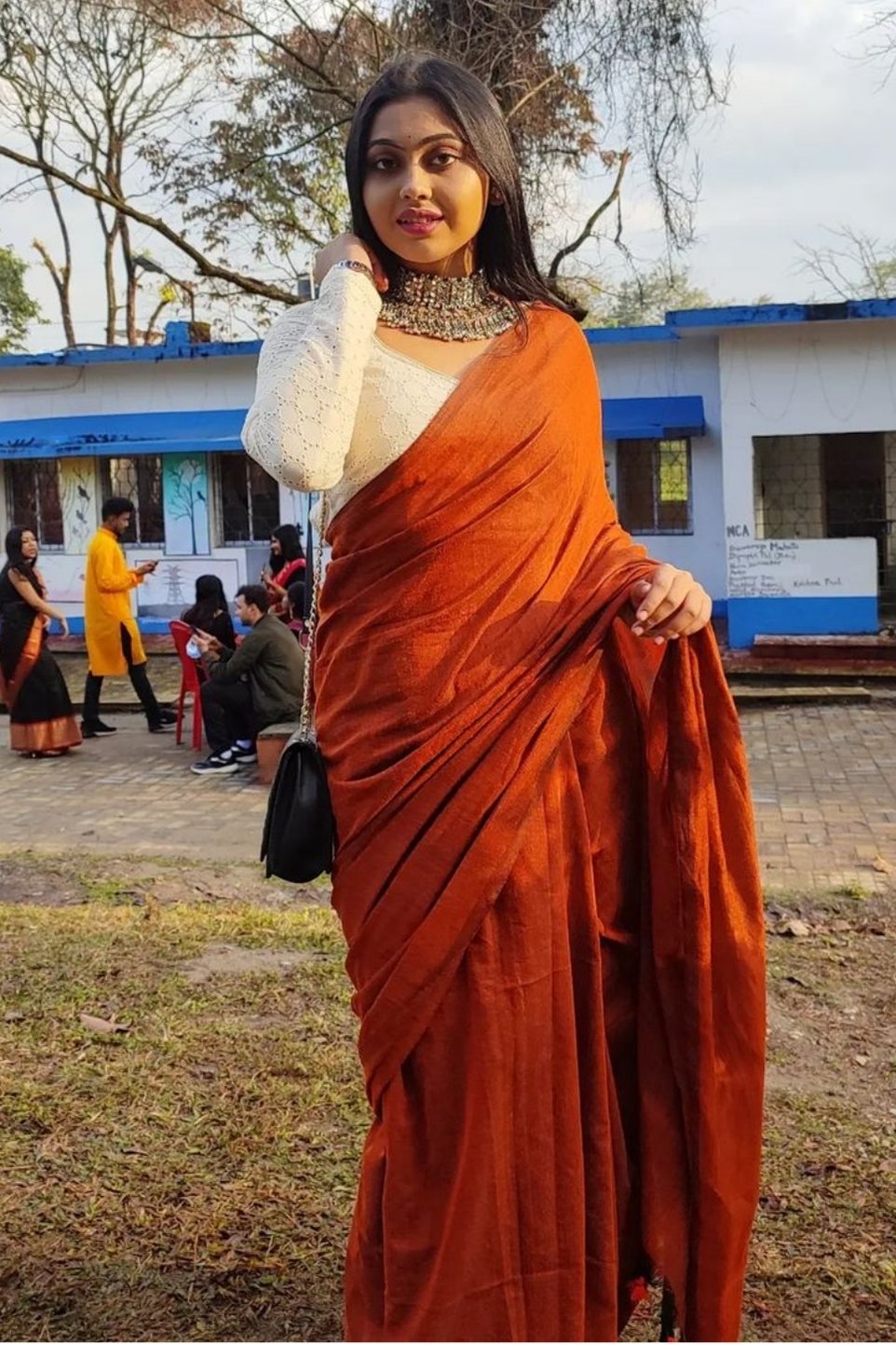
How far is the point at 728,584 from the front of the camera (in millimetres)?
12781

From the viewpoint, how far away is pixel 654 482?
47.0ft

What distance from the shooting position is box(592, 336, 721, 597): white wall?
1366 cm

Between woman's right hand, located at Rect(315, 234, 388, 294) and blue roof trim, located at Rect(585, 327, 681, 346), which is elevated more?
blue roof trim, located at Rect(585, 327, 681, 346)

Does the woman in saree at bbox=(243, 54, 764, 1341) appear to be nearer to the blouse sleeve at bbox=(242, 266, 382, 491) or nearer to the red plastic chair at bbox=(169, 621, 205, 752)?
the blouse sleeve at bbox=(242, 266, 382, 491)

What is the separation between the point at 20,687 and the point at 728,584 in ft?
23.3

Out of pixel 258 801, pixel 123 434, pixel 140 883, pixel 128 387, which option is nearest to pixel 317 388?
pixel 140 883

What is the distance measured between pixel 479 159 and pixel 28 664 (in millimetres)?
7909

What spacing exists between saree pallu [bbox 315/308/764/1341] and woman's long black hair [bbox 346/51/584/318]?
10 centimetres

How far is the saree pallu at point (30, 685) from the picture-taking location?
9.03m

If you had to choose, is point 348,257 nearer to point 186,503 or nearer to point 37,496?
point 186,503

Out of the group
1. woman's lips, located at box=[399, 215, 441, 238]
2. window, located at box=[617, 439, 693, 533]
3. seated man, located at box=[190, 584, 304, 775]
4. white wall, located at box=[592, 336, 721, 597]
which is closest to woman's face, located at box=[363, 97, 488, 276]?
woman's lips, located at box=[399, 215, 441, 238]

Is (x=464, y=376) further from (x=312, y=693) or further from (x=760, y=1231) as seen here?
(x=760, y=1231)

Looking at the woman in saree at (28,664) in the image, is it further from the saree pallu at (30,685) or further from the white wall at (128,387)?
the white wall at (128,387)

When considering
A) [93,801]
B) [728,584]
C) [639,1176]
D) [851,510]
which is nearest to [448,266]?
[639,1176]
